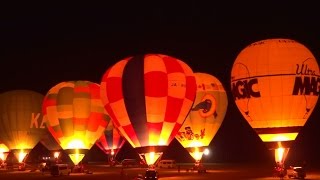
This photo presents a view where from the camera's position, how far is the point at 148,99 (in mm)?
24047

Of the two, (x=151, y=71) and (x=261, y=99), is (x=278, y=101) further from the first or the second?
(x=151, y=71)

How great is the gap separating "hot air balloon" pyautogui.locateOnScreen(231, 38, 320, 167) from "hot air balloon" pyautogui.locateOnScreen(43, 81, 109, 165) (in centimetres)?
982

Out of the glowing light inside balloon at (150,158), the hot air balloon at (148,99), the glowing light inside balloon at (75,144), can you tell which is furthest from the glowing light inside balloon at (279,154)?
the glowing light inside balloon at (75,144)

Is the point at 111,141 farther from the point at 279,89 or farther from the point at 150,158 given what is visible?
the point at 279,89

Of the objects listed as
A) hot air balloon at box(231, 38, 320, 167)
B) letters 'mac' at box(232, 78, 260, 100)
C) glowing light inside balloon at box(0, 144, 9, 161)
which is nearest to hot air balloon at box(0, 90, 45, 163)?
glowing light inside balloon at box(0, 144, 9, 161)

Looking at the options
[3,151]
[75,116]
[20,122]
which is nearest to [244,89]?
[75,116]

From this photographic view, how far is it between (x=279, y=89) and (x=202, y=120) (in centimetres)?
702

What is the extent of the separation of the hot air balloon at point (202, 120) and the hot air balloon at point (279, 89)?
499cm

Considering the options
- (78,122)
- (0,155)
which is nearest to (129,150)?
(0,155)

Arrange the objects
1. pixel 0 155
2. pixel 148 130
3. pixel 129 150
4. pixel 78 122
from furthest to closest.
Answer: pixel 129 150, pixel 0 155, pixel 78 122, pixel 148 130

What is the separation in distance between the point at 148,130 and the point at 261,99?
5.82 metres

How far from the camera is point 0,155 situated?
1781 inches

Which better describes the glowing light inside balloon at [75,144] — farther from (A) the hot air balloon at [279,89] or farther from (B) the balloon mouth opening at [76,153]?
(A) the hot air balloon at [279,89]

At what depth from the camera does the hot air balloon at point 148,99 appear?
23922mm
